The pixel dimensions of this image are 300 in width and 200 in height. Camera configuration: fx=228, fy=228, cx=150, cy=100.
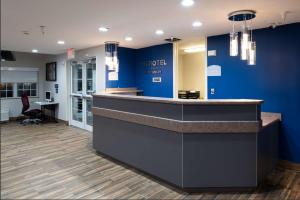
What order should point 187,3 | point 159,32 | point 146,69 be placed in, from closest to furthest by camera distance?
point 187,3 < point 159,32 < point 146,69

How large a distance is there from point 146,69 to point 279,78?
3315 millimetres

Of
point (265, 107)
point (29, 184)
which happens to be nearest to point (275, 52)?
point (265, 107)

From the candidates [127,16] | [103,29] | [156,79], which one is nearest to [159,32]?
[103,29]

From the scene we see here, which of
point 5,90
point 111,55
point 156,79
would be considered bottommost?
point 5,90

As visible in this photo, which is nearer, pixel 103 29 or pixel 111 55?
pixel 103 29

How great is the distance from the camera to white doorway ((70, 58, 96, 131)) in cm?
639

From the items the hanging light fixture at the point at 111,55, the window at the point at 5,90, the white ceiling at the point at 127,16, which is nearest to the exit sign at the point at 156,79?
the hanging light fixture at the point at 111,55

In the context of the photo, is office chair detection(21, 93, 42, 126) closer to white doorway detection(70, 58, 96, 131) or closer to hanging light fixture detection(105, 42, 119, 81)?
white doorway detection(70, 58, 96, 131)

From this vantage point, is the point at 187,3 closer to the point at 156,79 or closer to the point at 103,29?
the point at 103,29

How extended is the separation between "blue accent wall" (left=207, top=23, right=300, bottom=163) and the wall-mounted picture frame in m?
5.81

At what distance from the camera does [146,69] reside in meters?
6.21

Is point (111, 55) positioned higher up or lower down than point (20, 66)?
higher up

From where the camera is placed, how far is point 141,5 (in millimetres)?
2887

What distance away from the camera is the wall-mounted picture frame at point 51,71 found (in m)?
7.66
